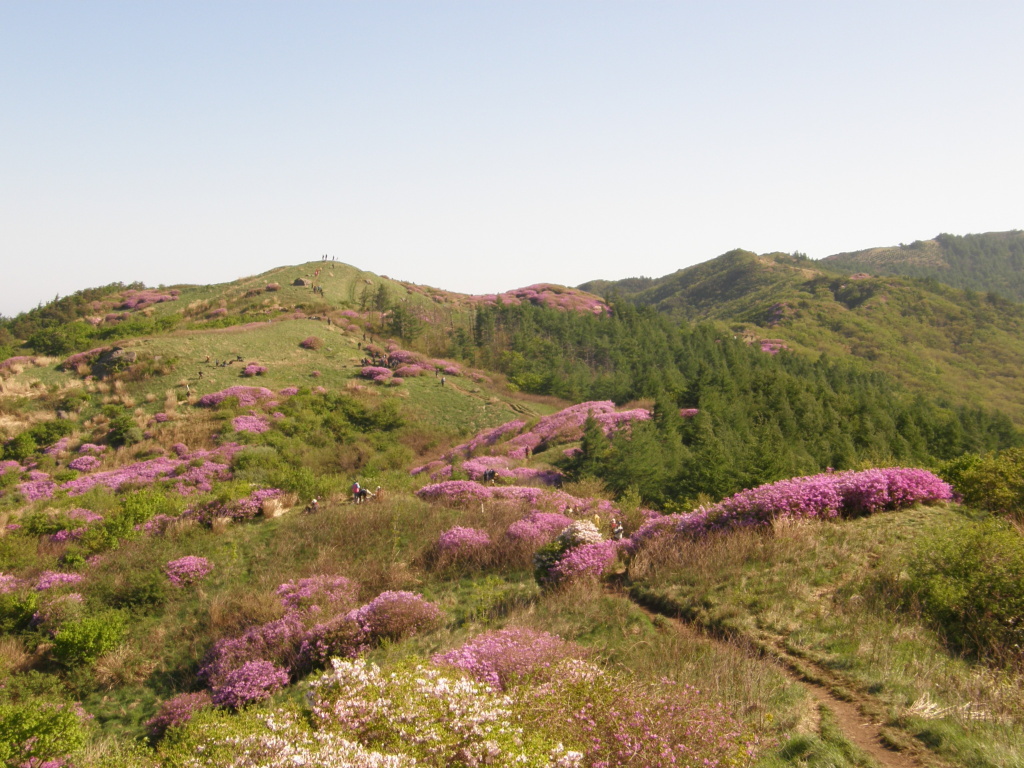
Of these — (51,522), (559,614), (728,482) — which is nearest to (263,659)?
(559,614)

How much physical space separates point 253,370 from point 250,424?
30.6 feet

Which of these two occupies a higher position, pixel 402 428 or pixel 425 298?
pixel 425 298

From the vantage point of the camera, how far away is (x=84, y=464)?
27.0 meters

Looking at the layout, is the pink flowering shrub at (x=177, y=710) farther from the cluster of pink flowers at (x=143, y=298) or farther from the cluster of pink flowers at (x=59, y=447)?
the cluster of pink flowers at (x=143, y=298)

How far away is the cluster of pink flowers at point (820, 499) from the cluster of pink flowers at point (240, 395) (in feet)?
93.5

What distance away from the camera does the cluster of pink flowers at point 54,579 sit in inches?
507

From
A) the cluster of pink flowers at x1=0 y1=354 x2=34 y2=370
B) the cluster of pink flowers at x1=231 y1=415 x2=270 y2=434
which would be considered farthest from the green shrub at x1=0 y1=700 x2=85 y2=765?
the cluster of pink flowers at x1=0 y1=354 x2=34 y2=370

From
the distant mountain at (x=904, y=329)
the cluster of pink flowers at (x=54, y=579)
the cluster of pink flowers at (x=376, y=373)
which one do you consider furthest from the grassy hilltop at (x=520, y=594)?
the distant mountain at (x=904, y=329)

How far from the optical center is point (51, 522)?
1800 centimetres

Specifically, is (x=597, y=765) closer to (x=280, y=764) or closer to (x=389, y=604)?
(x=280, y=764)

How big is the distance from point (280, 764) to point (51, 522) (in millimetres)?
18668

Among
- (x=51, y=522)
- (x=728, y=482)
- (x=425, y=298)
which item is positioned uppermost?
(x=425, y=298)

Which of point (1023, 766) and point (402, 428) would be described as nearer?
point (1023, 766)

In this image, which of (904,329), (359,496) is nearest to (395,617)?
(359,496)
